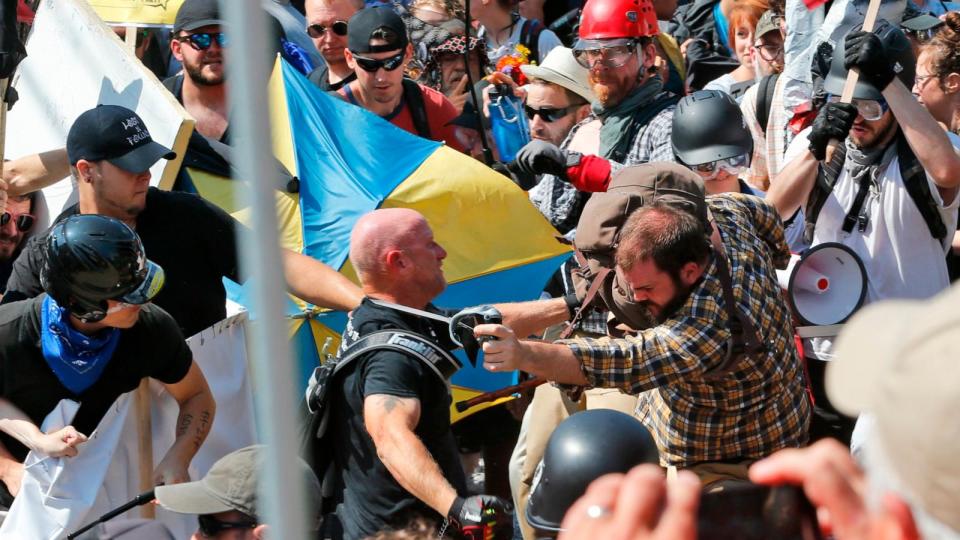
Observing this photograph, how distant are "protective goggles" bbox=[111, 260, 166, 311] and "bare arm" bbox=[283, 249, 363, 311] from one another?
761 millimetres

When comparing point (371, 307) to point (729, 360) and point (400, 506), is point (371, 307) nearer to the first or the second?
point (400, 506)

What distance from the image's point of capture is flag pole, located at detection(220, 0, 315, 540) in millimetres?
1441

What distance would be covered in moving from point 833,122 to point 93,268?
2.40m

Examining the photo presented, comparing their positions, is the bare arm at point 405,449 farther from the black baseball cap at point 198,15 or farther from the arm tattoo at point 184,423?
the black baseball cap at point 198,15

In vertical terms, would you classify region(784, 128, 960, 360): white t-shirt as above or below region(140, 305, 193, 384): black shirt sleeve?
above

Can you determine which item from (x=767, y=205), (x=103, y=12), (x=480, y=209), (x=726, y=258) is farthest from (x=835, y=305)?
(x=103, y=12)

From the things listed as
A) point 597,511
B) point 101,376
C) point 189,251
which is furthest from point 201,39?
point 597,511

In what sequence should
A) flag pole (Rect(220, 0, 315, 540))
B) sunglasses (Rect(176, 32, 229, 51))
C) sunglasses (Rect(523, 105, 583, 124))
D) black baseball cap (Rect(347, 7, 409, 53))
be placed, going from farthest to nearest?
black baseball cap (Rect(347, 7, 409, 53)), sunglasses (Rect(523, 105, 583, 124)), sunglasses (Rect(176, 32, 229, 51)), flag pole (Rect(220, 0, 315, 540))

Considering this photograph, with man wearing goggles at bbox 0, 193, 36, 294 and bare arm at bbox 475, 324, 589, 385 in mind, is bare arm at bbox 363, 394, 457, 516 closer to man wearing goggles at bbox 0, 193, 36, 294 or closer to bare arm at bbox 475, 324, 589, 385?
bare arm at bbox 475, 324, 589, 385

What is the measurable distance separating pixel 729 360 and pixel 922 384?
2.57m

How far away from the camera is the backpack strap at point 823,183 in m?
4.94

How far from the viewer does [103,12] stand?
722 cm

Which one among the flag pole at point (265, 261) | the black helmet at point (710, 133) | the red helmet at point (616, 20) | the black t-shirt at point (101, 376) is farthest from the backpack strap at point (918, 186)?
the flag pole at point (265, 261)

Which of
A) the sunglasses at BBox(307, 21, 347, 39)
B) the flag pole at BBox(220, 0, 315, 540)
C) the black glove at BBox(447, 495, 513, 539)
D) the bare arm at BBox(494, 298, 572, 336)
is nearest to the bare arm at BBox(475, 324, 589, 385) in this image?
the black glove at BBox(447, 495, 513, 539)
